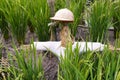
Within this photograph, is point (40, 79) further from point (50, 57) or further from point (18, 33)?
point (18, 33)

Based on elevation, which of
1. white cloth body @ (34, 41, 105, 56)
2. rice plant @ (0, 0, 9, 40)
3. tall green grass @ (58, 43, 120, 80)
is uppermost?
rice plant @ (0, 0, 9, 40)

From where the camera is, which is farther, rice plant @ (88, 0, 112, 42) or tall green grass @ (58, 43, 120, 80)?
rice plant @ (88, 0, 112, 42)

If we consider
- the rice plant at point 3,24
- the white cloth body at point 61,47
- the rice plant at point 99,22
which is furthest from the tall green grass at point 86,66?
the rice plant at point 3,24

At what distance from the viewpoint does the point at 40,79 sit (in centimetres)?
142

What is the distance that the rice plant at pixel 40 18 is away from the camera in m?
1.98

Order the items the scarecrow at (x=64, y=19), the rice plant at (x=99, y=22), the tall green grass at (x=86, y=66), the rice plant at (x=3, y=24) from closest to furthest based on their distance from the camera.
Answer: the tall green grass at (x=86, y=66)
the scarecrow at (x=64, y=19)
the rice plant at (x=99, y=22)
the rice plant at (x=3, y=24)

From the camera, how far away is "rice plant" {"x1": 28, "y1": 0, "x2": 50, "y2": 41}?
6.51 feet

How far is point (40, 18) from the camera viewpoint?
6.48 feet

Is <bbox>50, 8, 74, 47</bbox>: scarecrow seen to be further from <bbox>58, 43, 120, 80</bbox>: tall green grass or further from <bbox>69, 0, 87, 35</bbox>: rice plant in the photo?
<bbox>69, 0, 87, 35</bbox>: rice plant

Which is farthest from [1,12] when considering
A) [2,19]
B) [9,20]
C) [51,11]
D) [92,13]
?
[92,13]

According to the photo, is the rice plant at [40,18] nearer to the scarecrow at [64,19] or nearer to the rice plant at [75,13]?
the rice plant at [75,13]

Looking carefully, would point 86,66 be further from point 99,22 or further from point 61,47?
point 99,22

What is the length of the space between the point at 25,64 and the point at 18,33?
66 centimetres

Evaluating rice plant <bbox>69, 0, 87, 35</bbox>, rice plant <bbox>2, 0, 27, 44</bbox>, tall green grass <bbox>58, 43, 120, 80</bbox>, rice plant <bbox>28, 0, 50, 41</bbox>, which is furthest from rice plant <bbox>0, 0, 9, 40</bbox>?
tall green grass <bbox>58, 43, 120, 80</bbox>
